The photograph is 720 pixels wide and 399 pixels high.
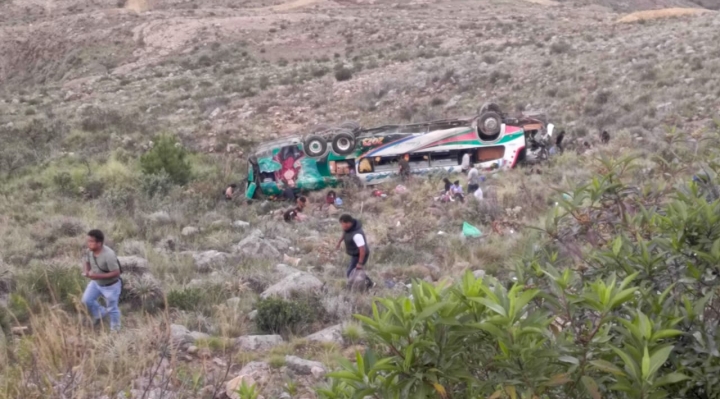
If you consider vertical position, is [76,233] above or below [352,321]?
below

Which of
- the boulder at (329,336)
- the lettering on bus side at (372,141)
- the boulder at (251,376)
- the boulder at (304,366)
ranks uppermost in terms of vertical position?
the boulder at (251,376)

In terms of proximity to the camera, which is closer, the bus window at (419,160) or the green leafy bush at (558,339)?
the green leafy bush at (558,339)

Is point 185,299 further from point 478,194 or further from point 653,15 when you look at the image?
point 653,15

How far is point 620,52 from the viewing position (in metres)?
23.4

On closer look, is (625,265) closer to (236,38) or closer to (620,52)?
(620,52)

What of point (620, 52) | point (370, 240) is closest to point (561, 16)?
point (620, 52)

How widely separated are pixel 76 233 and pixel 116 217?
1.47 metres

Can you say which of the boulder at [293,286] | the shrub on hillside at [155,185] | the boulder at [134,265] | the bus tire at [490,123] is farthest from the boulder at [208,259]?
the bus tire at [490,123]

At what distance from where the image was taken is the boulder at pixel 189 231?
41.7ft

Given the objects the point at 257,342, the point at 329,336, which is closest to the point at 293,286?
the point at 329,336

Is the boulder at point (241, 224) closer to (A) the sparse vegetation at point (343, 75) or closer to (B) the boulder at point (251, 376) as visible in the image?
(B) the boulder at point (251, 376)

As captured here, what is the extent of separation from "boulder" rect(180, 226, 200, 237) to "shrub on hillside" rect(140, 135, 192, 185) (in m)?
4.09

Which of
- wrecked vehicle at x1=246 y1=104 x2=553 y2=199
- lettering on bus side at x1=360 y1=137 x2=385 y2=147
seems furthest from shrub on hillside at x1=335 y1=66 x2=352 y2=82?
lettering on bus side at x1=360 y1=137 x2=385 y2=147

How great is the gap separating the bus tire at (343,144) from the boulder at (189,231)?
4051mm
